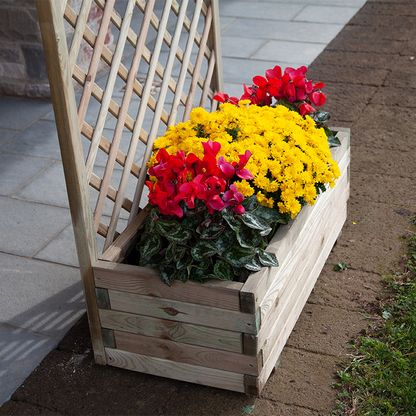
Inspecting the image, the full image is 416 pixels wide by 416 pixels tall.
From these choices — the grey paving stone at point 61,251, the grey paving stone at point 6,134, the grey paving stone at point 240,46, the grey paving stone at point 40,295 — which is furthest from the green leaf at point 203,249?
the grey paving stone at point 240,46

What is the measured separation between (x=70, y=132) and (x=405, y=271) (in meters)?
1.68

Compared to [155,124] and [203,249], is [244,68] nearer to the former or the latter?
[155,124]

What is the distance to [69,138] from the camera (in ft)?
5.32

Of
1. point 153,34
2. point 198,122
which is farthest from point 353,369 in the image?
point 153,34

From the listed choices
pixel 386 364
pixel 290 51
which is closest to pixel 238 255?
pixel 386 364

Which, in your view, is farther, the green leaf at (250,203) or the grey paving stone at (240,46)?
the grey paving stone at (240,46)

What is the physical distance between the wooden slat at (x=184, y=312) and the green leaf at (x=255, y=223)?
0.92 feet

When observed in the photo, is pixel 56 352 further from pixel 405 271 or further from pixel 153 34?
pixel 153 34

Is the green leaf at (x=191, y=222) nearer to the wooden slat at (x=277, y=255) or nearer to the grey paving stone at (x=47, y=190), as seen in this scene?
the wooden slat at (x=277, y=255)

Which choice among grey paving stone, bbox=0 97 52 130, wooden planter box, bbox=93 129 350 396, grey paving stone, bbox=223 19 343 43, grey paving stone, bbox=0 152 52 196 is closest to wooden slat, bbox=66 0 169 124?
wooden planter box, bbox=93 129 350 396

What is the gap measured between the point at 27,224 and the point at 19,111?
1624 millimetres

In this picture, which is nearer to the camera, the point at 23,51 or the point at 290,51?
the point at 23,51

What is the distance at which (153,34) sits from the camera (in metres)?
5.56

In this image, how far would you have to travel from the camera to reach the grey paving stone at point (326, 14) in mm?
5750
